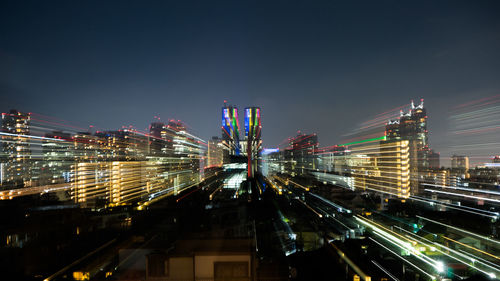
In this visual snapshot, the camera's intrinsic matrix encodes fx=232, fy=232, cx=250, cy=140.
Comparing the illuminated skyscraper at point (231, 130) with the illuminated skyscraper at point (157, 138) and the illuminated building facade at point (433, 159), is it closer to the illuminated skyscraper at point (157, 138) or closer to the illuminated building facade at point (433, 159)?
the illuminated skyscraper at point (157, 138)

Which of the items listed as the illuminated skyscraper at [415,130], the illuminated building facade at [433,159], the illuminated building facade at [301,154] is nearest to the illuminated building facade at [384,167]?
the illuminated skyscraper at [415,130]

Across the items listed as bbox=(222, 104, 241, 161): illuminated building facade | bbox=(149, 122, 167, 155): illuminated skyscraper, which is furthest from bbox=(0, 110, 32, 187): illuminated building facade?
bbox=(222, 104, 241, 161): illuminated building facade

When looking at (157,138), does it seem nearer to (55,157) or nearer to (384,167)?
(55,157)

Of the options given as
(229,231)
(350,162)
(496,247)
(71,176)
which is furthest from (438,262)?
(350,162)

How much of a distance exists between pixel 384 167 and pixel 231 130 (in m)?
14.0

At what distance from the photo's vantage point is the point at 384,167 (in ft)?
55.1

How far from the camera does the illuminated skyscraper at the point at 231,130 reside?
2384 cm

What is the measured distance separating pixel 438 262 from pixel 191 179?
64.2 ft

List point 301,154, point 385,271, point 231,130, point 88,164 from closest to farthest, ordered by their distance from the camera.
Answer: point 385,271, point 88,164, point 231,130, point 301,154

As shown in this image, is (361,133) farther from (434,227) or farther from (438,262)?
(438,262)

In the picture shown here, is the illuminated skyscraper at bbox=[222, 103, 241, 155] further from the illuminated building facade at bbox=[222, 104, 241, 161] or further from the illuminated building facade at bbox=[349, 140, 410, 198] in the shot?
the illuminated building facade at bbox=[349, 140, 410, 198]

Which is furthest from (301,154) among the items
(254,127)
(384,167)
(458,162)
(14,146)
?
(14,146)

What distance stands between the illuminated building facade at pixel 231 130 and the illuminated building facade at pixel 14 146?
54.6ft

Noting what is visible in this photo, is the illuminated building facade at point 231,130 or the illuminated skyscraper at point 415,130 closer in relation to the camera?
the illuminated skyscraper at point 415,130
